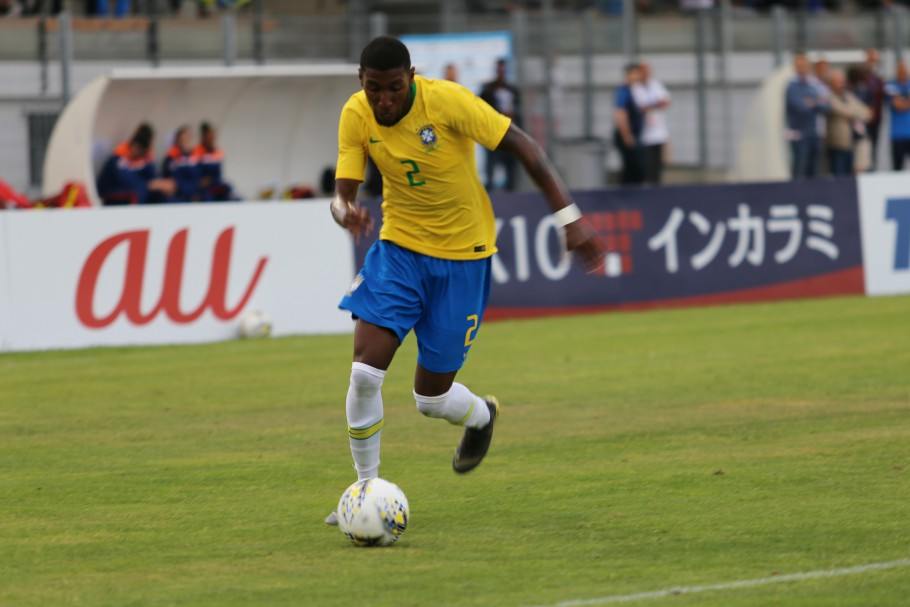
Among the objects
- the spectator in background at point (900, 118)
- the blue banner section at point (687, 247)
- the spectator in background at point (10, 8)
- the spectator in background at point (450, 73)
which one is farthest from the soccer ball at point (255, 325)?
the spectator in background at point (900, 118)

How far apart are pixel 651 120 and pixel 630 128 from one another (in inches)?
11.9

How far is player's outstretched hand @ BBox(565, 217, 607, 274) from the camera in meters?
7.26

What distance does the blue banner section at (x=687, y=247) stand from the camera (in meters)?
18.5

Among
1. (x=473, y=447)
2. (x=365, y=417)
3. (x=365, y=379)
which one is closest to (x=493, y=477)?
(x=473, y=447)

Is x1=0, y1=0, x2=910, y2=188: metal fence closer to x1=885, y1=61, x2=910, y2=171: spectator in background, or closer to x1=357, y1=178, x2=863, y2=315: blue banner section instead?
x1=885, y1=61, x2=910, y2=171: spectator in background

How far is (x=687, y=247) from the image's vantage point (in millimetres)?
19281

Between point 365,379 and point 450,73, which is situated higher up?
point 450,73

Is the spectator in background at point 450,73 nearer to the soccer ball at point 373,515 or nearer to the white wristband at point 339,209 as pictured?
the white wristband at point 339,209

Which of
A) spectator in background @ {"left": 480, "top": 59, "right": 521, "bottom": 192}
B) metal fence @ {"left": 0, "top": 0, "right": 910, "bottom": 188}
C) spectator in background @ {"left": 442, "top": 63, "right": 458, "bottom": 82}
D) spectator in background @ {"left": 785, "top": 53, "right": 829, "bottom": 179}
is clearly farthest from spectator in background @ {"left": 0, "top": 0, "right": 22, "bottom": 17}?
spectator in background @ {"left": 785, "top": 53, "right": 829, "bottom": 179}

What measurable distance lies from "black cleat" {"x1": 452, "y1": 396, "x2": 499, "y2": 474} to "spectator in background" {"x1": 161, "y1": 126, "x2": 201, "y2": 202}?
13.2 metres

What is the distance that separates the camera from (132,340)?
16.3m

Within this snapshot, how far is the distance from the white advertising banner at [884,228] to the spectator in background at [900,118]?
4.47 metres

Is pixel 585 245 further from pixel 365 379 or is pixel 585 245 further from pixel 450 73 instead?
pixel 450 73

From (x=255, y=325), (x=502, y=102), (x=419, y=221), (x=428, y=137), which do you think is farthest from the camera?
(x=502, y=102)
